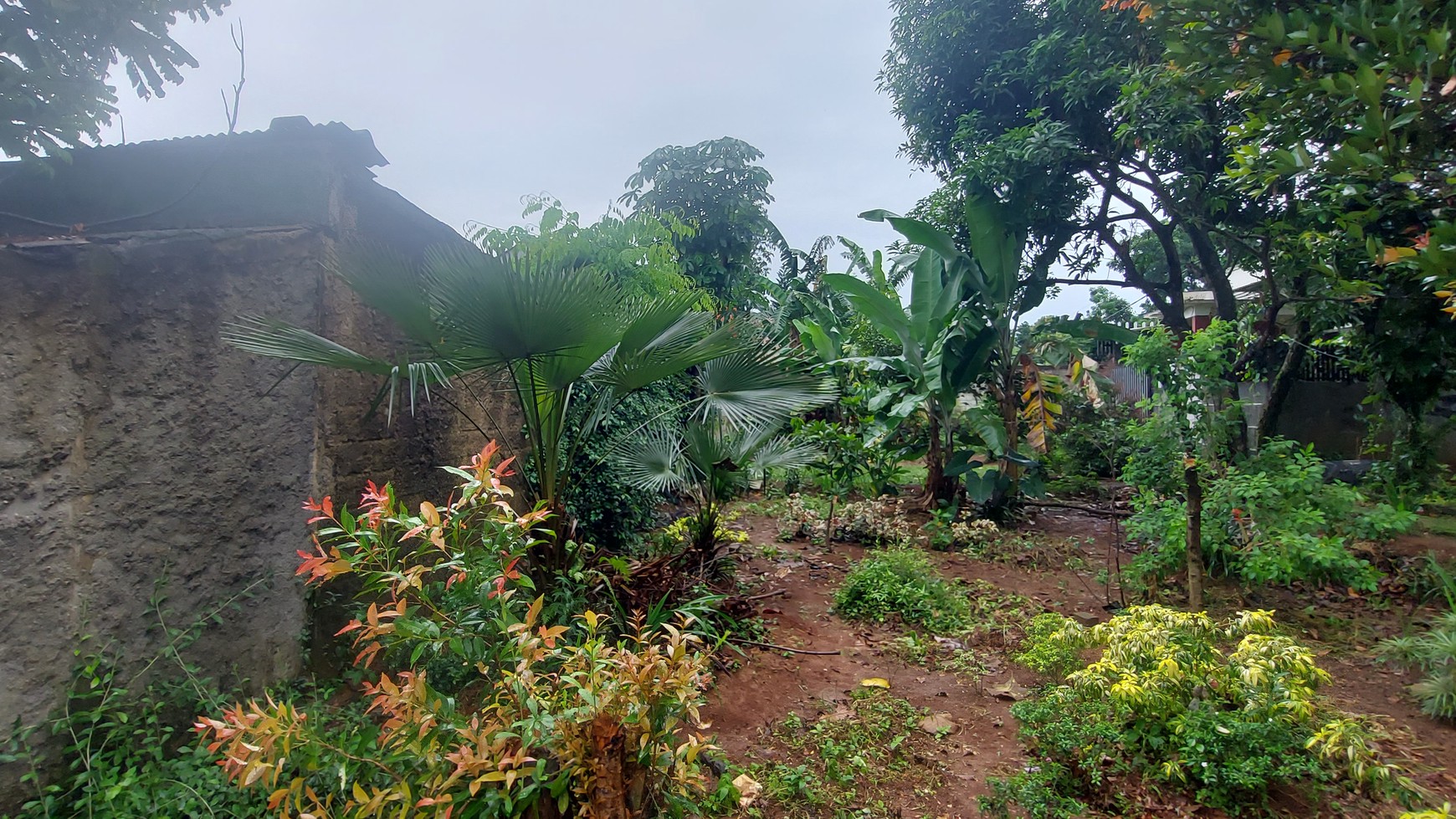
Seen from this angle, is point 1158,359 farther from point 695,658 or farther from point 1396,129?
point 695,658

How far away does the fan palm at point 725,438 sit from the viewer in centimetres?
392

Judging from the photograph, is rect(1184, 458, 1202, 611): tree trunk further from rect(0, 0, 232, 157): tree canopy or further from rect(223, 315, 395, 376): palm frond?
rect(0, 0, 232, 157): tree canopy

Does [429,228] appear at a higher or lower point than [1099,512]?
higher

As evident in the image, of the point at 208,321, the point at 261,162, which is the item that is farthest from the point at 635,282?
the point at 208,321

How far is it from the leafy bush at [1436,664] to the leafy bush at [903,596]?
203 cm

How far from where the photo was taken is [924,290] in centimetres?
698

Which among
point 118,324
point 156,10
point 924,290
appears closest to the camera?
point 118,324

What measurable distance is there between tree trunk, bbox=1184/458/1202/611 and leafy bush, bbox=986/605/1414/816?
112cm

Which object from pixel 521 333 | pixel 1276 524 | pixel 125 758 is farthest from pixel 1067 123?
pixel 125 758

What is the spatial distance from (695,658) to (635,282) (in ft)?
13.4

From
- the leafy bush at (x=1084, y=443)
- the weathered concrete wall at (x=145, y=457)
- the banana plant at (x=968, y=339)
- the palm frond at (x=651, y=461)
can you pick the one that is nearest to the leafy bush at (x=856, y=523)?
the banana plant at (x=968, y=339)

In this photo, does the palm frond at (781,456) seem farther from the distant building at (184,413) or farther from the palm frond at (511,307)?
the distant building at (184,413)

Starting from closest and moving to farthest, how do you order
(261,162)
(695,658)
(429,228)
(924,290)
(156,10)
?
(695,658) → (261,162) → (429,228) → (156,10) → (924,290)

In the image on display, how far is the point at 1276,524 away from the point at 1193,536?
41 cm
